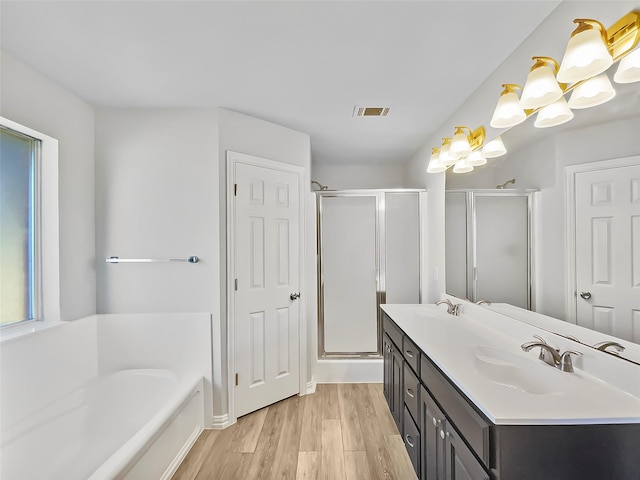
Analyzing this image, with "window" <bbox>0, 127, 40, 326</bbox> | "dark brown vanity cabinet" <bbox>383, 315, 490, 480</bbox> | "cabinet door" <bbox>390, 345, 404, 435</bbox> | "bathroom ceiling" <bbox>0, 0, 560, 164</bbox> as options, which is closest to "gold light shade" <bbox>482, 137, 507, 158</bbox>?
"bathroom ceiling" <bbox>0, 0, 560, 164</bbox>

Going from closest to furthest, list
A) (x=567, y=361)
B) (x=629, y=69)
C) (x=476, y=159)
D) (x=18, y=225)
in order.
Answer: (x=629, y=69) → (x=567, y=361) → (x=18, y=225) → (x=476, y=159)

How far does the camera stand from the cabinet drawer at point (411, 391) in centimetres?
169

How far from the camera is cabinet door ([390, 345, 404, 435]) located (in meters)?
1.99

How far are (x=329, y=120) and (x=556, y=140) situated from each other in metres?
1.66

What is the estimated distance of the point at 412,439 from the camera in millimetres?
1733

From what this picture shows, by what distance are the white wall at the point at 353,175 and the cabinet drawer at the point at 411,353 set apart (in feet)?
8.26

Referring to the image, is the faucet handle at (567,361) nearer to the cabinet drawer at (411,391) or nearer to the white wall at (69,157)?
the cabinet drawer at (411,391)

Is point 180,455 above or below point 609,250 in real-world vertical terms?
A: below

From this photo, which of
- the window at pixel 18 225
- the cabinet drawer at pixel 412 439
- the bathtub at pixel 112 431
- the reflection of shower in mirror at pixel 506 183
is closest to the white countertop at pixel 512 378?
the cabinet drawer at pixel 412 439

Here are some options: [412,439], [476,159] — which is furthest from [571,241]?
[412,439]

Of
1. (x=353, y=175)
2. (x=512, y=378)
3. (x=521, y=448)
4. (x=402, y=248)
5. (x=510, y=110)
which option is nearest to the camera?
(x=521, y=448)

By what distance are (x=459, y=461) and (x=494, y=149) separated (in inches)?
61.9

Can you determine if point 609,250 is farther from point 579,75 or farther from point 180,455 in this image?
point 180,455

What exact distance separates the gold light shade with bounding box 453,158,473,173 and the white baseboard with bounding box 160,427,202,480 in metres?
2.56
